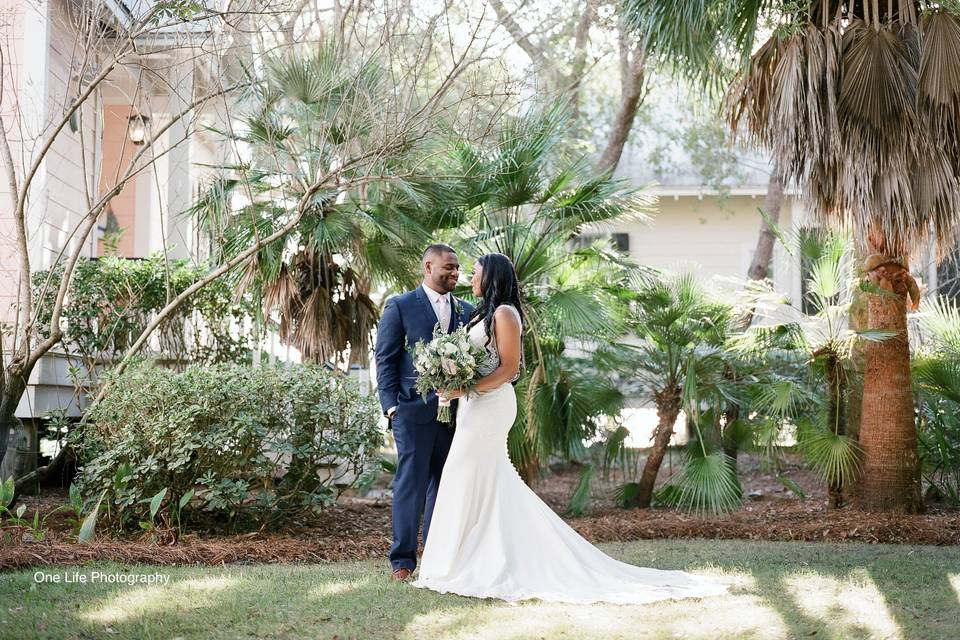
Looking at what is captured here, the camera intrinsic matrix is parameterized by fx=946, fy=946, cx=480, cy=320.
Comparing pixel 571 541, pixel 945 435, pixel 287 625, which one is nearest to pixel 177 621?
pixel 287 625

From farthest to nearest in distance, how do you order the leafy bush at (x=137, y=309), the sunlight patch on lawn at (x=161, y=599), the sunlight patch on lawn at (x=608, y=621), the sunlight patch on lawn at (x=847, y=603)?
the leafy bush at (x=137, y=309) < the sunlight patch on lawn at (x=161, y=599) < the sunlight patch on lawn at (x=847, y=603) < the sunlight patch on lawn at (x=608, y=621)

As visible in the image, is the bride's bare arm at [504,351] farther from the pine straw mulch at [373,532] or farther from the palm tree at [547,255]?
the palm tree at [547,255]

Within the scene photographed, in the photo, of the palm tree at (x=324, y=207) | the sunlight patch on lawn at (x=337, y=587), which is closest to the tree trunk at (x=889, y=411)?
the palm tree at (x=324, y=207)

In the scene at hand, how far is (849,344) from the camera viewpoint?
914cm

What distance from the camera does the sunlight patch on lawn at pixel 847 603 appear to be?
15.5 feet

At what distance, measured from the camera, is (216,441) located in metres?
7.36

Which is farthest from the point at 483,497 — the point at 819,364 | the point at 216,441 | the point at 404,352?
the point at 819,364

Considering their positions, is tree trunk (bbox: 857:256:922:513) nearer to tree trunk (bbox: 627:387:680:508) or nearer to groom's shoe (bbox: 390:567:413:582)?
tree trunk (bbox: 627:387:680:508)

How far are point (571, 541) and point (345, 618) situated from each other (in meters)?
1.60

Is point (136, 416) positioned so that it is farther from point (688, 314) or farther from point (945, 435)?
point (945, 435)

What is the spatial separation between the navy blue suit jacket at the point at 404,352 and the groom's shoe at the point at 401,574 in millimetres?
943

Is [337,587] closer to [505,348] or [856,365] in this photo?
[505,348]

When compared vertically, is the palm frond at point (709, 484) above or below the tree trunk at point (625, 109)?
below

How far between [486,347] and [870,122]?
4.25m
